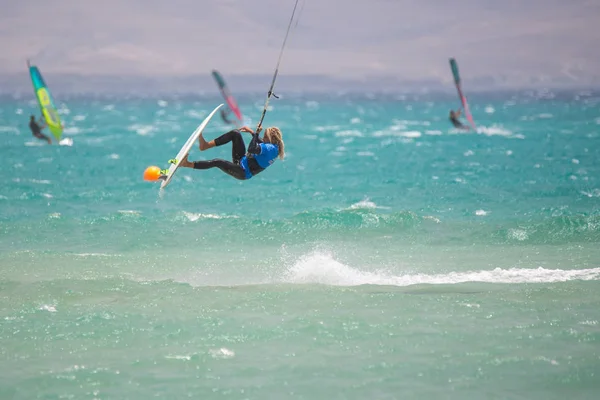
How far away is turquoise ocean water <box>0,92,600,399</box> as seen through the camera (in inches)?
383

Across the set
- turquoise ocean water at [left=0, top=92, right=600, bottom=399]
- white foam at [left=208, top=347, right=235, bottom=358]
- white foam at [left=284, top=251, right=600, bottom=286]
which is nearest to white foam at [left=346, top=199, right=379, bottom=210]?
turquoise ocean water at [left=0, top=92, right=600, bottom=399]

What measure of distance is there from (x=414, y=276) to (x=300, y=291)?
8.32ft

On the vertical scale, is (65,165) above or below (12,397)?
above

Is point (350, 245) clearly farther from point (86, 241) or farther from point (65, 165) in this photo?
point (65, 165)

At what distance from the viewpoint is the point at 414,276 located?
14703mm

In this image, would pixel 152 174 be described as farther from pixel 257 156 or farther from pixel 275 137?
pixel 275 137

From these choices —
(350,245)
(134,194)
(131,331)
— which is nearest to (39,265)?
(131,331)

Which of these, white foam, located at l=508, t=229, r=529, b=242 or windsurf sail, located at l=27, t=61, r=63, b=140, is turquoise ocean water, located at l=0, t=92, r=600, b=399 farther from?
windsurf sail, located at l=27, t=61, r=63, b=140

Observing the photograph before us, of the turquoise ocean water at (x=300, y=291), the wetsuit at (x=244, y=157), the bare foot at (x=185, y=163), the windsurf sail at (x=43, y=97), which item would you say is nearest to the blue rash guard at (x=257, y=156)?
the wetsuit at (x=244, y=157)

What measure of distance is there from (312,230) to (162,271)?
17.9ft

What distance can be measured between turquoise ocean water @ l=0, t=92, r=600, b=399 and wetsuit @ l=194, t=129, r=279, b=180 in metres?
2.03

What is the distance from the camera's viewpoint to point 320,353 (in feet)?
34.3

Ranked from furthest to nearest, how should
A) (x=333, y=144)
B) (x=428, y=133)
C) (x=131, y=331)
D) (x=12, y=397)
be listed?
(x=428, y=133)
(x=333, y=144)
(x=131, y=331)
(x=12, y=397)

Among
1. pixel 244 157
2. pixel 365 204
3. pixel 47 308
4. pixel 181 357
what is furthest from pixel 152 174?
pixel 365 204
